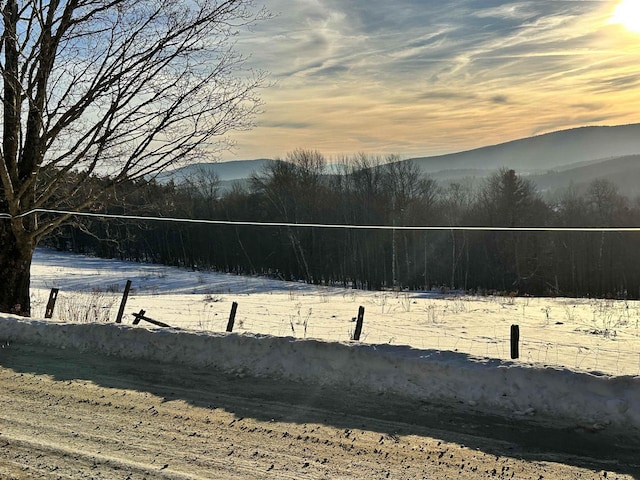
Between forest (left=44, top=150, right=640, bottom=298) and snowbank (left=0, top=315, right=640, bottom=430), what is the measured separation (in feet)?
140

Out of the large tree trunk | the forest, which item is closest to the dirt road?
the large tree trunk

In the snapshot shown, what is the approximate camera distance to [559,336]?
43.7 ft

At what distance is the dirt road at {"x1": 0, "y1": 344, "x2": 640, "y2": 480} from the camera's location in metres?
3.76

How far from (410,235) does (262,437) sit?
2118 inches

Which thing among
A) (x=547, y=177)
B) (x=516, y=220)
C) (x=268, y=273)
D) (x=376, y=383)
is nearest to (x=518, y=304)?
(x=376, y=383)

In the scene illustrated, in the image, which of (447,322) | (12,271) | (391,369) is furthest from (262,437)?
(447,322)

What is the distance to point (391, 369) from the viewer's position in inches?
217

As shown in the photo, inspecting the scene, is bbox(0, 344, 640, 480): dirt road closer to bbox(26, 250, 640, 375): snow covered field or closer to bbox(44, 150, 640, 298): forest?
bbox(26, 250, 640, 375): snow covered field

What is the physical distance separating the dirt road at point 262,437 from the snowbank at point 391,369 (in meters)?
0.24

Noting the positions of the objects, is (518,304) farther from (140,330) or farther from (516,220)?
(516,220)

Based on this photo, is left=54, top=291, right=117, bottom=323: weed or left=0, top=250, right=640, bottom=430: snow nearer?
left=0, top=250, right=640, bottom=430: snow

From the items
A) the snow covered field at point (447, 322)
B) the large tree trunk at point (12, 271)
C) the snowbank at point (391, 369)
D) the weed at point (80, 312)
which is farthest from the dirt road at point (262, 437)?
the large tree trunk at point (12, 271)

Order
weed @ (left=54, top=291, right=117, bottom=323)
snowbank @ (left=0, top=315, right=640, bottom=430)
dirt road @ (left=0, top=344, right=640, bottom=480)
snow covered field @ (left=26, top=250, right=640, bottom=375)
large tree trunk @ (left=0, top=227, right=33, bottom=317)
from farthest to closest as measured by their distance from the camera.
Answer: weed @ (left=54, top=291, right=117, bottom=323), snow covered field @ (left=26, top=250, right=640, bottom=375), large tree trunk @ (left=0, top=227, right=33, bottom=317), snowbank @ (left=0, top=315, right=640, bottom=430), dirt road @ (left=0, top=344, right=640, bottom=480)

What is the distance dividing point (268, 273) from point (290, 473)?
55.6 m
